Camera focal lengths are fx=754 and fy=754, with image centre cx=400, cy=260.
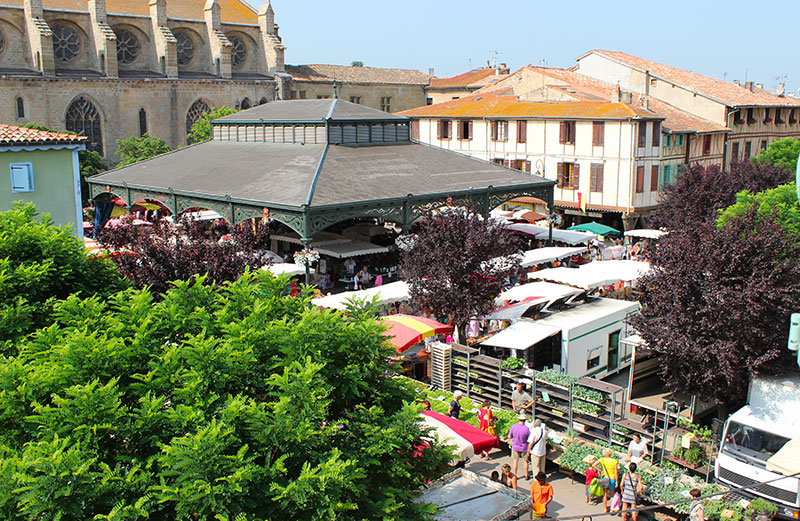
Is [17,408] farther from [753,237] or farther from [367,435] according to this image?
[753,237]

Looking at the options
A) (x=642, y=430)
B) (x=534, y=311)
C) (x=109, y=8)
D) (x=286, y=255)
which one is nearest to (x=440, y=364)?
(x=534, y=311)

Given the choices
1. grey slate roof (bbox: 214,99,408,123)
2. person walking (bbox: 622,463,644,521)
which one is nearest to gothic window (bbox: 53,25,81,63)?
grey slate roof (bbox: 214,99,408,123)

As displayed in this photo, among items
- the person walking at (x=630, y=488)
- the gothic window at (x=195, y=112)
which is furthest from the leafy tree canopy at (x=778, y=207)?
the gothic window at (x=195, y=112)

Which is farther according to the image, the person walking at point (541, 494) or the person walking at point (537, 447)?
the person walking at point (537, 447)

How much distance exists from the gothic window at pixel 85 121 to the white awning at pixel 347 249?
3081 centimetres

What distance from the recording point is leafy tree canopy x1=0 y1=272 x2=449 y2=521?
19.9 ft

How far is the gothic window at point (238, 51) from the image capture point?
64.2 meters

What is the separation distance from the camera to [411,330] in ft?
53.6

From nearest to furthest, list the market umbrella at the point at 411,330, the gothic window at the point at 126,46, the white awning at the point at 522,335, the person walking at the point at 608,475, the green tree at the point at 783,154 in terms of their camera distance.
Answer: the person walking at the point at 608,475
the white awning at the point at 522,335
the market umbrella at the point at 411,330
the green tree at the point at 783,154
the gothic window at the point at 126,46

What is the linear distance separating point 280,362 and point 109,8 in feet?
187

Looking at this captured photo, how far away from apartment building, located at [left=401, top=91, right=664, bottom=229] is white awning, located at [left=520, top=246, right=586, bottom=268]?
34.3ft

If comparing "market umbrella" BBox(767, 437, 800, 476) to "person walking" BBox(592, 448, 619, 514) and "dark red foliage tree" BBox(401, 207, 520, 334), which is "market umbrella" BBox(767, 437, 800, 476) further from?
"dark red foliage tree" BBox(401, 207, 520, 334)

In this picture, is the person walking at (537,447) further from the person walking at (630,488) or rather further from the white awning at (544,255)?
the white awning at (544,255)

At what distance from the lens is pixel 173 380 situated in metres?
7.03
